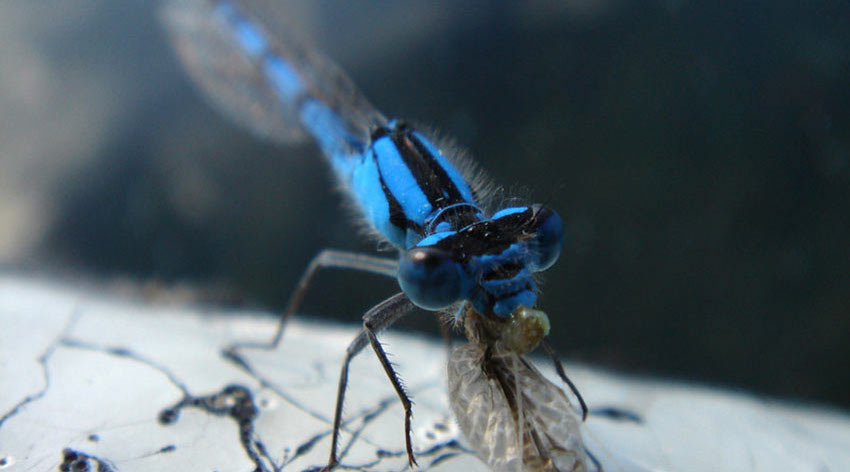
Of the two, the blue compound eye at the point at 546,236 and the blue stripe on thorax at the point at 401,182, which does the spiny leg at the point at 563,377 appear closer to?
the blue compound eye at the point at 546,236

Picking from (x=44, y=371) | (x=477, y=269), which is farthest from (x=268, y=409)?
(x=477, y=269)

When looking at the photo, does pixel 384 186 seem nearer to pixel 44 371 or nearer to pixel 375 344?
pixel 375 344

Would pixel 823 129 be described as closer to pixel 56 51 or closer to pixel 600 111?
pixel 600 111

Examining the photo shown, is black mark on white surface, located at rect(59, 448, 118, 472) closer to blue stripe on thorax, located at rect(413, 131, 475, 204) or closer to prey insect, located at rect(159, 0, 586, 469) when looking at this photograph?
prey insect, located at rect(159, 0, 586, 469)

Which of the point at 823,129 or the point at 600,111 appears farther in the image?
the point at 600,111

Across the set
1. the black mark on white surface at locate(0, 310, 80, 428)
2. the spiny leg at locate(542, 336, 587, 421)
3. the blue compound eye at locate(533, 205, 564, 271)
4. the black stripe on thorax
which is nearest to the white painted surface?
the black mark on white surface at locate(0, 310, 80, 428)

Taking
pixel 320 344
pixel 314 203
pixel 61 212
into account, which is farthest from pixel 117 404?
pixel 61 212
